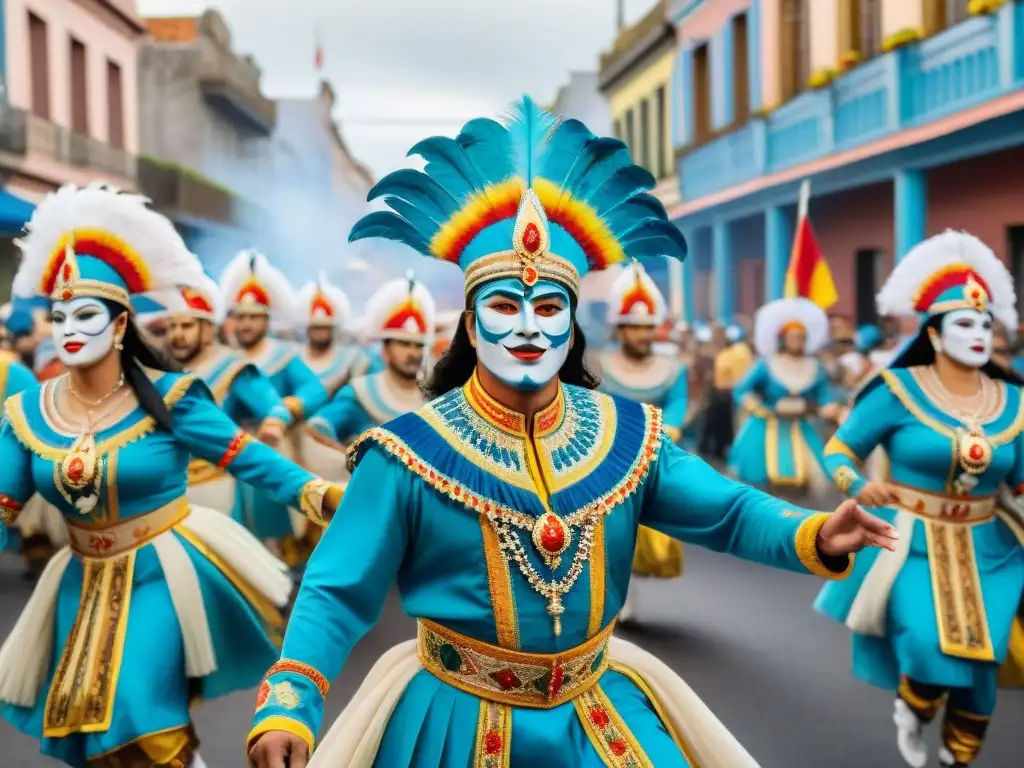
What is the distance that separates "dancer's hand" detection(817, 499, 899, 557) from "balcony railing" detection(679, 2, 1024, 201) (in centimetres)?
1200

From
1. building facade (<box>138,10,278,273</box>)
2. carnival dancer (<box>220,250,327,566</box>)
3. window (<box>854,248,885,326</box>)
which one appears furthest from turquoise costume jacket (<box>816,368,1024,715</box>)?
building facade (<box>138,10,278,273</box>)

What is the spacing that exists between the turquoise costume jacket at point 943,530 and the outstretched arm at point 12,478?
10.6ft

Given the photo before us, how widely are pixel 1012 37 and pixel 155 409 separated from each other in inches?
452

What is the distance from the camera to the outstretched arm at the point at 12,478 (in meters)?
4.59

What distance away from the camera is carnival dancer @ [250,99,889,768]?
303 cm

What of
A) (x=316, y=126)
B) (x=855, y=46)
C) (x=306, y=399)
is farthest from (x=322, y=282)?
(x=316, y=126)

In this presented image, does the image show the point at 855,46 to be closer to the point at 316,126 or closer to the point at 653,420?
the point at 653,420

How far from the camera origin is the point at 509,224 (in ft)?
10.6

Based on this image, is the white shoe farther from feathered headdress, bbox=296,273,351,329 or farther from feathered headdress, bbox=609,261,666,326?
feathered headdress, bbox=296,273,351,329

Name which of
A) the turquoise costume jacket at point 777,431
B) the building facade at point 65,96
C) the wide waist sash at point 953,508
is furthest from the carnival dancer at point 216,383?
the building facade at point 65,96

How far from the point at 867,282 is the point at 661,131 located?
45.3 feet

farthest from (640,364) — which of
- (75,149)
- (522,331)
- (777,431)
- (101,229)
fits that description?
(75,149)

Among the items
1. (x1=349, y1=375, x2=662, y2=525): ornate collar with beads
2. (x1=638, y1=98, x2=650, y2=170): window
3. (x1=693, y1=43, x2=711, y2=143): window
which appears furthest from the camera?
(x1=638, y1=98, x2=650, y2=170): window

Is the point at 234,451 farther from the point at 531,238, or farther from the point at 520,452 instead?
the point at 531,238
